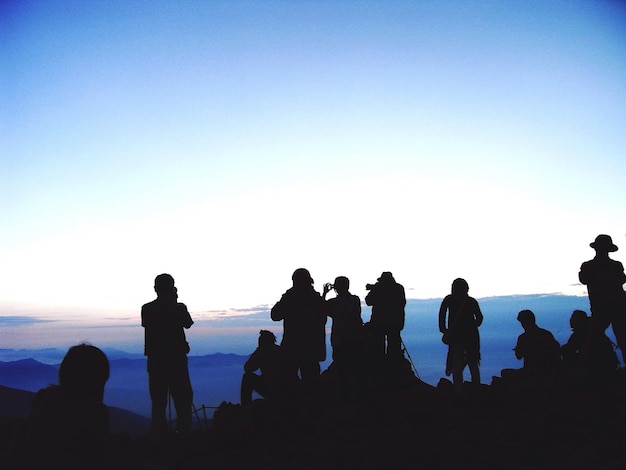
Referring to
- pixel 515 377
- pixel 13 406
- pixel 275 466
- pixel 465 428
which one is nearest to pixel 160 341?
pixel 275 466

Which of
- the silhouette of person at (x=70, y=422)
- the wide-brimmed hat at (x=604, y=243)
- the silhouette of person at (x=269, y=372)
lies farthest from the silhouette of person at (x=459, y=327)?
the silhouette of person at (x=70, y=422)

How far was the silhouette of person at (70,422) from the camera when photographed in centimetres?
340

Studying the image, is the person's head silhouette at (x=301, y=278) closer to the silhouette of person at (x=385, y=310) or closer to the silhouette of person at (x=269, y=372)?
the silhouette of person at (x=269, y=372)

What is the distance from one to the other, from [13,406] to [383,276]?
15115 cm

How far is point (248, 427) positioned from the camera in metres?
8.28

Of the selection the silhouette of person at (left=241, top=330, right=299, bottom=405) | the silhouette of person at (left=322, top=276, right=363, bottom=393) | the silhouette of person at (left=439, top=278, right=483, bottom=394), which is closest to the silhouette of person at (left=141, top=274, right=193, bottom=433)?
the silhouette of person at (left=241, top=330, right=299, bottom=405)

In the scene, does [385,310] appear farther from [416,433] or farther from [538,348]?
[416,433]

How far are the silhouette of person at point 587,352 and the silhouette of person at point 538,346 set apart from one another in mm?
447

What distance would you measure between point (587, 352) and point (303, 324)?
4.19m

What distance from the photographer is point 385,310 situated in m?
11.0

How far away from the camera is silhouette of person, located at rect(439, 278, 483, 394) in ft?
33.6

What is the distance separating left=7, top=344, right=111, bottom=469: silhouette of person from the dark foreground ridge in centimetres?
287

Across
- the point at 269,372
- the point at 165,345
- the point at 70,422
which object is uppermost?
the point at 165,345

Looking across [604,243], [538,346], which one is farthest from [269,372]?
[604,243]
